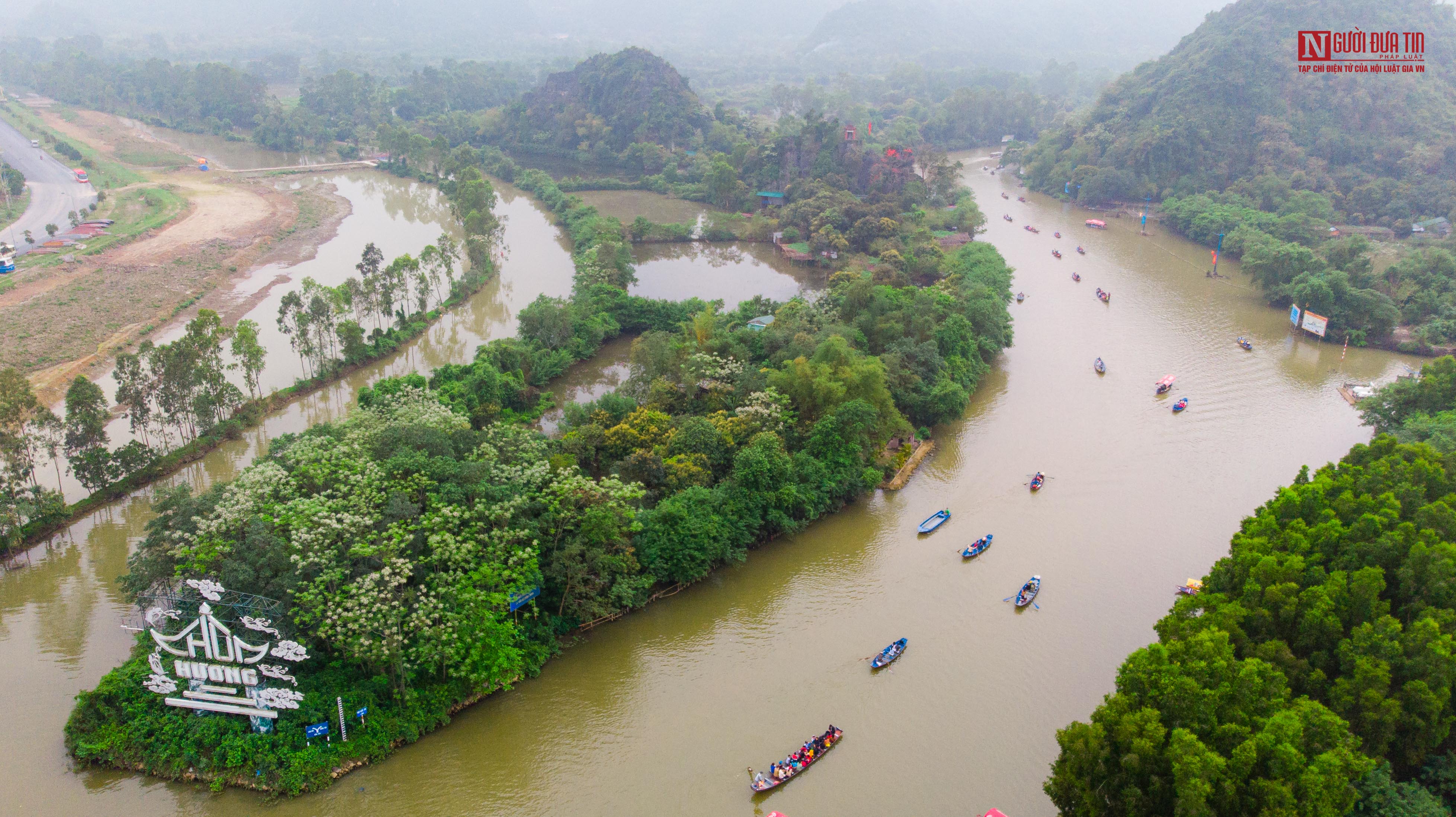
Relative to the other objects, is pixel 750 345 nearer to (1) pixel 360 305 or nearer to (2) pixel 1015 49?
(1) pixel 360 305

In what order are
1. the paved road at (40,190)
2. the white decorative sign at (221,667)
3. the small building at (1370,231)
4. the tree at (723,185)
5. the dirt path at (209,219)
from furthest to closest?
the tree at (723,185), the small building at (1370,231), the paved road at (40,190), the dirt path at (209,219), the white decorative sign at (221,667)

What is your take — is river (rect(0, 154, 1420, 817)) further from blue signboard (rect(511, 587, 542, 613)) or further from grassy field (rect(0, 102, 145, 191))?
grassy field (rect(0, 102, 145, 191))

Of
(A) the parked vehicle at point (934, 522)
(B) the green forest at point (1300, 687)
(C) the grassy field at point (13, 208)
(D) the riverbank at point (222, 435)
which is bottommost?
(A) the parked vehicle at point (934, 522)

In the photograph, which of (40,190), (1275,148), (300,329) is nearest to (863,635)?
(300,329)

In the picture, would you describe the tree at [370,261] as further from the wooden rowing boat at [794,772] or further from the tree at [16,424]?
the wooden rowing boat at [794,772]

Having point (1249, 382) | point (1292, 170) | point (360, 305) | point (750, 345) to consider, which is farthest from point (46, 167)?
point (1292, 170)

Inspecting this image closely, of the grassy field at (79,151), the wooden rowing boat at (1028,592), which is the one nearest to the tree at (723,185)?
the grassy field at (79,151)
